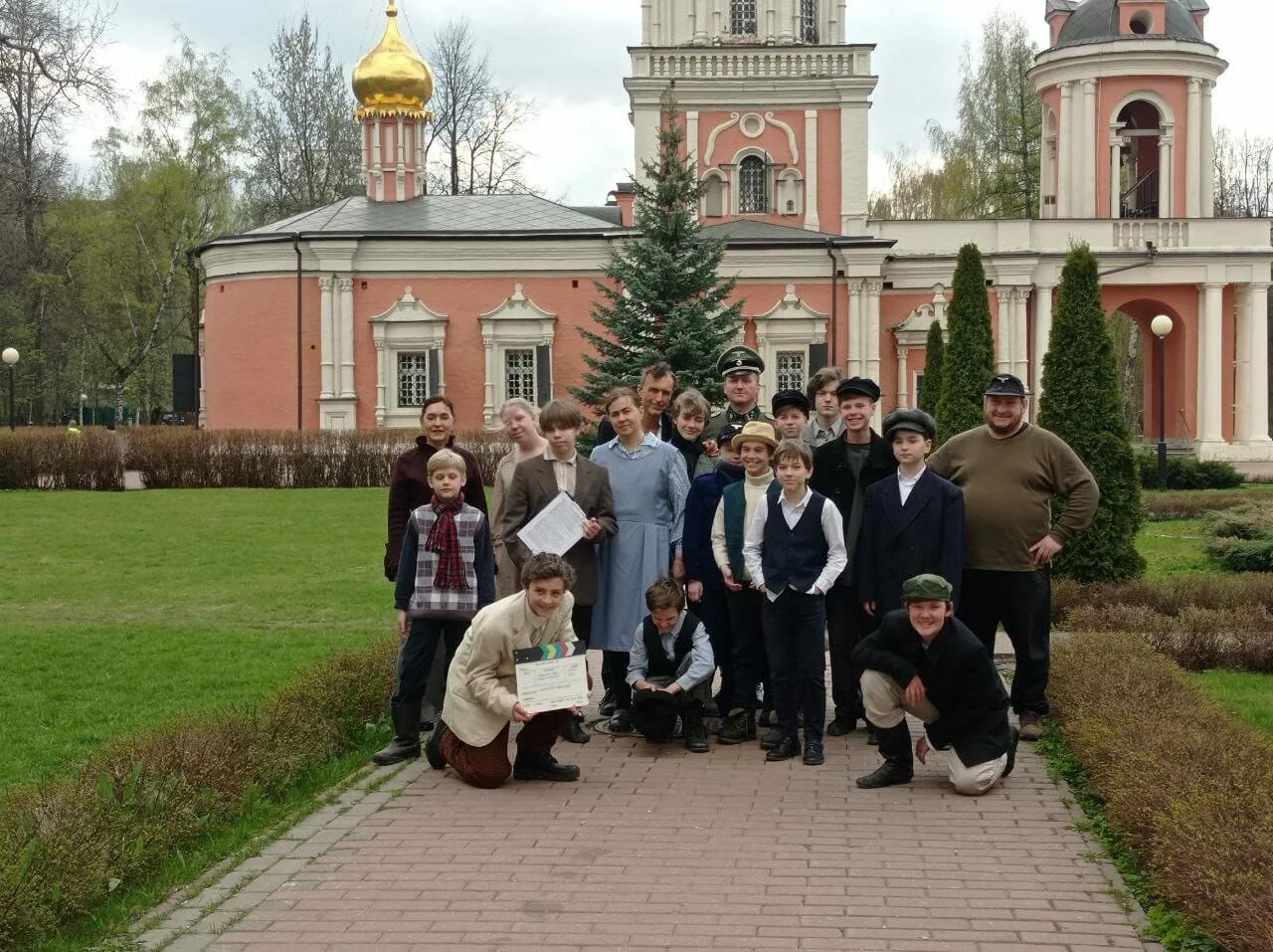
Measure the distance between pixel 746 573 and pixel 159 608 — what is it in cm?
738

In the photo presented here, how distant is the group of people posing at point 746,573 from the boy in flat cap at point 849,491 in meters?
0.01

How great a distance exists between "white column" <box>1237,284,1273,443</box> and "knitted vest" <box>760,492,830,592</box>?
3331 cm

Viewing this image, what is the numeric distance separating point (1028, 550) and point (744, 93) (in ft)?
103

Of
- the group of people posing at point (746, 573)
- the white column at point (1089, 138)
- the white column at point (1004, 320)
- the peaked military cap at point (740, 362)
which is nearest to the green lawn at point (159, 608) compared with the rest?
the group of people posing at point (746, 573)

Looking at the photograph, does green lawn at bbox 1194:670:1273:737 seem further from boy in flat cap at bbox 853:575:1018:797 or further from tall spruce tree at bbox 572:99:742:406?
tall spruce tree at bbox 572:99:742:406

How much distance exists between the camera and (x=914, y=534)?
7668 millimetres

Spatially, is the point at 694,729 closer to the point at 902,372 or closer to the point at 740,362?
the point at 740,362

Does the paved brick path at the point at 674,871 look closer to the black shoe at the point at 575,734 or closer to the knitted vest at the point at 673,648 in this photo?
the knitted vest at the point at 673,648

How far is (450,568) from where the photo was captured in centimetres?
777

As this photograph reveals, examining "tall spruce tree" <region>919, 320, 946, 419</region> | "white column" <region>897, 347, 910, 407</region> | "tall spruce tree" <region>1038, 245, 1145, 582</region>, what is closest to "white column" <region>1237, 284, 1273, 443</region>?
"white column" <region>897, 347, 910, 407</region>

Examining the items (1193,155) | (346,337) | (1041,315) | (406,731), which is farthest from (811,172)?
(406,731)

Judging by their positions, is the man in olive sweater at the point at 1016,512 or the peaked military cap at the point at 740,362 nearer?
the man in olive sweater at the point at 1016,512

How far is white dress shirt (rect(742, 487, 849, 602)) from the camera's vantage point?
773 cm

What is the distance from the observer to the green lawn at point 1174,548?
16.2 meters
